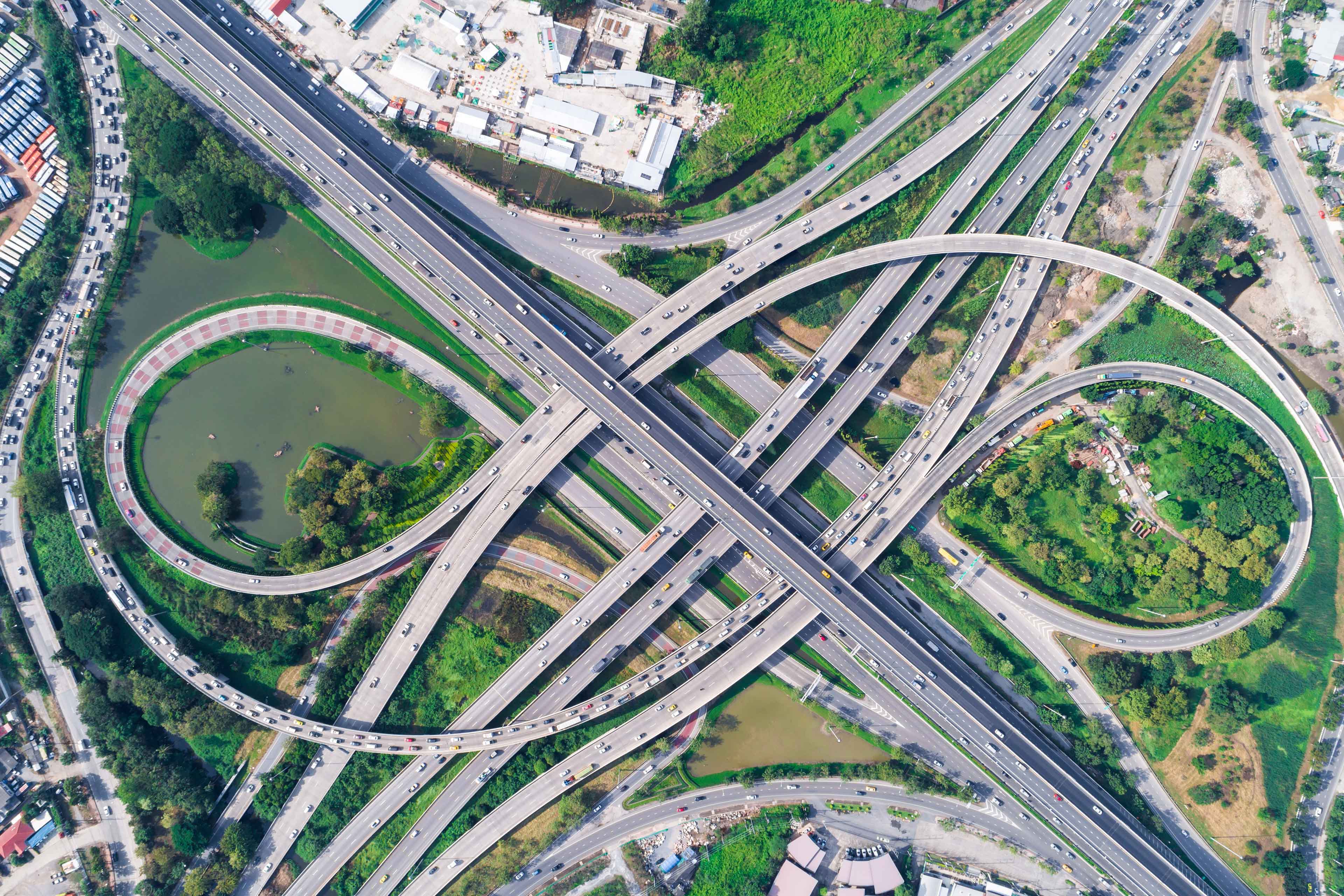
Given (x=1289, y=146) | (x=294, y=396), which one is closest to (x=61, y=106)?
(x=294, y=396)

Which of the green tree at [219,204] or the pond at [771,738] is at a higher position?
the green tree at [219,204]

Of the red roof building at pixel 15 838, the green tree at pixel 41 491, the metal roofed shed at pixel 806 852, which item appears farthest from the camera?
the metal roofed shed at pixel 806 852

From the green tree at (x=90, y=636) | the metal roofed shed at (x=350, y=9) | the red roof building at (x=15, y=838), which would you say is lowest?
the red roof building at (x=15, y=838)

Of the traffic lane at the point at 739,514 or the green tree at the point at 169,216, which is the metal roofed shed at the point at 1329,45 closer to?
the traffic lane at the point at 739,514

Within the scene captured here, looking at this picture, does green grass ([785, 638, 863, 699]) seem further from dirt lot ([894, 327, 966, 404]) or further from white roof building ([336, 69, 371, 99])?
white roof building ([336, 69, 371, 99])

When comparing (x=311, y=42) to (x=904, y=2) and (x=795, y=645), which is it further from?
(x=795, y=645)

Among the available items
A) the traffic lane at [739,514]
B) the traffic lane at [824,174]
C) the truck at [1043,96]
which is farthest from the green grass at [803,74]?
the traffic lane at [739,514]

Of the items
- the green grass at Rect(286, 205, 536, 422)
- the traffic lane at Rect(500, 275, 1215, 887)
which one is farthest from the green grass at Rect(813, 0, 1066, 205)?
the green grass at Rect(286, 205, 536, 422)

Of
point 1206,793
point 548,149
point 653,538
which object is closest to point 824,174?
point 548,149
